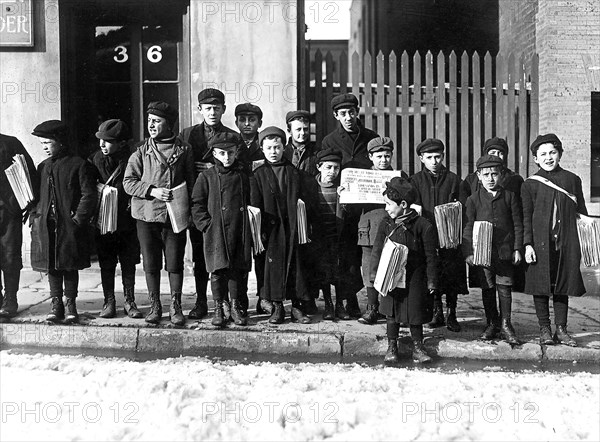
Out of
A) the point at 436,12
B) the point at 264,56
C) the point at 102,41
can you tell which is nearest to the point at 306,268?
the point at 264,56

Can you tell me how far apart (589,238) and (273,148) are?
2.89m

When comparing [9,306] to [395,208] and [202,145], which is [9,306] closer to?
[202,145]

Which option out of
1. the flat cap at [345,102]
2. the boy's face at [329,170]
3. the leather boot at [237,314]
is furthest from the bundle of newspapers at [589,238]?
the leather boot at [237,314]

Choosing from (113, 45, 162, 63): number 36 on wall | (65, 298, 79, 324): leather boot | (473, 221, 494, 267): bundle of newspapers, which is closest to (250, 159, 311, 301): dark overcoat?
(473, 221, 494, 267): bundle of newspapers

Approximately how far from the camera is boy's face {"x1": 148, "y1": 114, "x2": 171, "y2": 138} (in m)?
6.02

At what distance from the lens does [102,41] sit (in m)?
9.38

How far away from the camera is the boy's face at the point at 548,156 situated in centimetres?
573

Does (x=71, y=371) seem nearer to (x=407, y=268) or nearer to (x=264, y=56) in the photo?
(x=407, y=268)

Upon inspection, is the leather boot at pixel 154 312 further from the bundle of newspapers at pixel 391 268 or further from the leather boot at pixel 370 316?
the bundle of newspapers at pixel 391 268

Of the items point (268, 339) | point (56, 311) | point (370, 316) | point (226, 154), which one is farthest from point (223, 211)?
point (56, 311)

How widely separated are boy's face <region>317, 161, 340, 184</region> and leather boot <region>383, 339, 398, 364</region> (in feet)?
5.43

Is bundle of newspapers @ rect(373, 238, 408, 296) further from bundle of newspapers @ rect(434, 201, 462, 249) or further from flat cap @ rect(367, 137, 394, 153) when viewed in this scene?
flat cap @ rect(367, 137, 394, 153)

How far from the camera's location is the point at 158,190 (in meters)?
5.93

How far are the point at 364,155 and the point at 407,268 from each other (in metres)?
1.58
